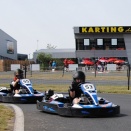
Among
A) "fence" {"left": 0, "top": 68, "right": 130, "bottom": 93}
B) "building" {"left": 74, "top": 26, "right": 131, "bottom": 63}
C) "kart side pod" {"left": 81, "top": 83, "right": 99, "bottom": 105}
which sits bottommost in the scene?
"fence" {"left": 0, "top": 68, "right": 130, "bottom": 93}

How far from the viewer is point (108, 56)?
67.9 meters

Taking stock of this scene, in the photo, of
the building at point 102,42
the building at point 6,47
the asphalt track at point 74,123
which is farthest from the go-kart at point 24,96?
the building at point 6,47

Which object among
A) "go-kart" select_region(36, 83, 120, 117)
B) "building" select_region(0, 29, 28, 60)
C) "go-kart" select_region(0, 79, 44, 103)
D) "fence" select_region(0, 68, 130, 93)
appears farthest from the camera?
"building" select_region(0, 29, 28, 60)

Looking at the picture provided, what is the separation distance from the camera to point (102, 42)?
223 ft

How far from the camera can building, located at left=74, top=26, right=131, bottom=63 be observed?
66713 millimetres

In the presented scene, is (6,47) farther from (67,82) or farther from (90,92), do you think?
(90,92)

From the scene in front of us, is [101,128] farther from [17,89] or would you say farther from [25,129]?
[17,89]

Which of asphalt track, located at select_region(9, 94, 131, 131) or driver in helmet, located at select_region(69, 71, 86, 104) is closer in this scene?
asphalt track, located at select_region(9, 94, 131, 131)

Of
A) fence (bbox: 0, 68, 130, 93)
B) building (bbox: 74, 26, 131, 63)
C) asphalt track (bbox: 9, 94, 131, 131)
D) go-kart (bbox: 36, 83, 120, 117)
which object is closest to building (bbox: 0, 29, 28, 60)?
building (bbox: 74, 26, 131, 63)

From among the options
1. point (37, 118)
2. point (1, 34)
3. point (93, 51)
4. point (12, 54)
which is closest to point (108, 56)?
point (93, 51)

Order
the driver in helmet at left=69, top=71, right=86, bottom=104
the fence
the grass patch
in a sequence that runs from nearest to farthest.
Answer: the grass patch < the driver in helmet at left=69, top=71, right=86, bottom=104 < the fence

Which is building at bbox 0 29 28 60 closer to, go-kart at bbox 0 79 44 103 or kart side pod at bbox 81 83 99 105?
go-kart at bbox 0 79 44 103

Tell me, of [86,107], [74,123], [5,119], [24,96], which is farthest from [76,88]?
[24,96]

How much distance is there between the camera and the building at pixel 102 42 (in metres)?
66.7
